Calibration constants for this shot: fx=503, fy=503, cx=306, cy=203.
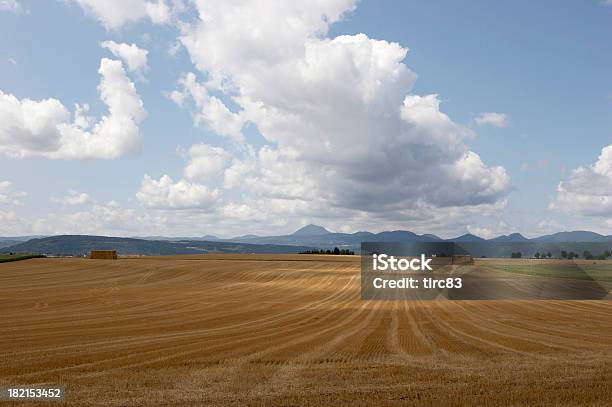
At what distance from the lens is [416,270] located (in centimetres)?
8056

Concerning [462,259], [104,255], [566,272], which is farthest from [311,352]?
[104,255]

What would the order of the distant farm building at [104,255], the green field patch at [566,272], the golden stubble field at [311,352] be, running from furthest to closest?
the distant farm building at [104,255] < the green field patch at [566,272] < the golden stubble field at [311,352]

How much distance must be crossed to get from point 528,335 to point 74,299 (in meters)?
38.9

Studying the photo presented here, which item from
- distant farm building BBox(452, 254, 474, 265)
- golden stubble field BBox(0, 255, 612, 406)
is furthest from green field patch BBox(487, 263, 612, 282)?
golden stubble field BBox(0, 255, 612, 406)

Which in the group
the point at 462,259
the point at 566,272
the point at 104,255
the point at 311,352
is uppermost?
the point at 462,259

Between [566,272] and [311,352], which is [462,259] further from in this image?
[311,352]

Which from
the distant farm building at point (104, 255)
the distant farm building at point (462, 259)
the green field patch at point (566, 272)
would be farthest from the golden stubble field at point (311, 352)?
the distant farm building at point (104, 255)

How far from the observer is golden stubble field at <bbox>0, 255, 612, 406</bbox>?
44.9 ft

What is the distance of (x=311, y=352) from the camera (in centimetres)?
2009

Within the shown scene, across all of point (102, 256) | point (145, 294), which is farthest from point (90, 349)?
point (102, 256)

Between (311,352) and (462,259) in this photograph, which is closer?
(311,352)

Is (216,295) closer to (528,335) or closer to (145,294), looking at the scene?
(145,294)

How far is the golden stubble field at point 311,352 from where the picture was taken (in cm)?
1369

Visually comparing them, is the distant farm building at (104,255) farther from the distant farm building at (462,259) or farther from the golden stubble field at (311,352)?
the golden stubble field at (311,352)
